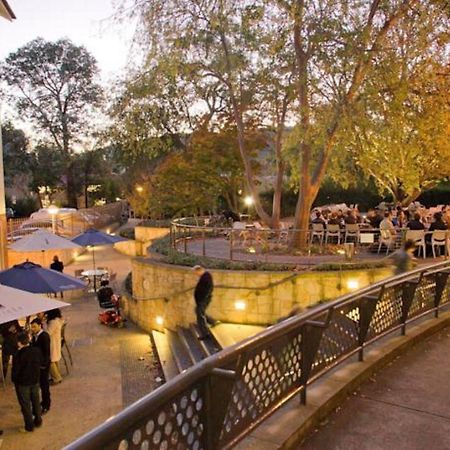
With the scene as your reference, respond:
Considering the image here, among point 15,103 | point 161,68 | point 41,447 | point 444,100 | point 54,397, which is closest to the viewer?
point 41,447

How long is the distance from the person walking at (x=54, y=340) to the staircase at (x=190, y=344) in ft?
7.71

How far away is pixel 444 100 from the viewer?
15453 millimetres

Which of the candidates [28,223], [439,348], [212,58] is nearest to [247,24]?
[212,58]

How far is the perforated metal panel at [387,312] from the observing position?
234 inches

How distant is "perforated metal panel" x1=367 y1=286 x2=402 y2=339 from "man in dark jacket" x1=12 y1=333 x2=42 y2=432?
5169 mm

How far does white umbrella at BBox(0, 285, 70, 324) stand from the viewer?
794cm

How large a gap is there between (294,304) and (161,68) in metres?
7.41

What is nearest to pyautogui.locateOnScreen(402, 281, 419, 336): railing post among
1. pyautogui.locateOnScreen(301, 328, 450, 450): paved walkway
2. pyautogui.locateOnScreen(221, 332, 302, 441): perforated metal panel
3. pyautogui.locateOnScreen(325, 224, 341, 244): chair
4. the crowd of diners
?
pyautogui.locateOnScreen(301, 328, 450, 450): paved walkway

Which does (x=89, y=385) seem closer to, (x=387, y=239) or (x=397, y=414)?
(x=397, y=414)

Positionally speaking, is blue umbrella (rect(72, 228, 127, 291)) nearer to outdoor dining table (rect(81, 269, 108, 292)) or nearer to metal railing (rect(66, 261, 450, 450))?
outdoor dining table (rect(81, 269, 108, 292))

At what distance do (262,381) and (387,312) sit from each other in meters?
3.00

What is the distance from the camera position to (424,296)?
293 inches

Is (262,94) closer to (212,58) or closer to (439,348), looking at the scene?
(212,58)

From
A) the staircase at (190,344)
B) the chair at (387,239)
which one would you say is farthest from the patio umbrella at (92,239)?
the chair at (387,239)
